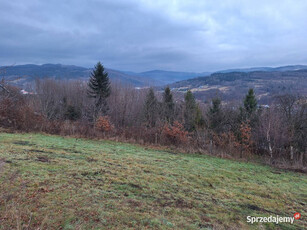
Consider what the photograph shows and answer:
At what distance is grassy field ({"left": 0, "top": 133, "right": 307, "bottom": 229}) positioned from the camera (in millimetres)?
3758

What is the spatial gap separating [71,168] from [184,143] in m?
10.7

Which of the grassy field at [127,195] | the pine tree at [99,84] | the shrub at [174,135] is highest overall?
the pine tree at [99,84]

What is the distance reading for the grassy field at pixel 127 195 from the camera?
3758 millimetres

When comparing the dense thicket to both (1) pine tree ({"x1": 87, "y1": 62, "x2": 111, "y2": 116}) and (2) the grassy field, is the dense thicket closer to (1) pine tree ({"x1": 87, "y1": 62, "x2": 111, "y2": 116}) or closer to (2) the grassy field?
(2) the grassy field

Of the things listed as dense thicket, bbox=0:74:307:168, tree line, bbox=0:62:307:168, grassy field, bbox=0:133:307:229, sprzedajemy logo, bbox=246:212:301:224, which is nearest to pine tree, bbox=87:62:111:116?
tree line, bbox=0:62:307:168

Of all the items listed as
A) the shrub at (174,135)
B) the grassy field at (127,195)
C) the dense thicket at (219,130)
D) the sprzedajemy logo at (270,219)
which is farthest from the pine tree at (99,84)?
the sprzedajemy logo at (270,219)

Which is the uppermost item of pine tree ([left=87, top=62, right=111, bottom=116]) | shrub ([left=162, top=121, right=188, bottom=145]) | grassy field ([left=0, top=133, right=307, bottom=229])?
pine tree ([left=87, top=62, right=111, bottom=116])

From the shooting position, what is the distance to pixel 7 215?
3.48 meters

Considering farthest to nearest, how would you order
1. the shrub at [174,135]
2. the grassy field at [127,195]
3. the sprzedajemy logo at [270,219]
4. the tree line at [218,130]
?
the shrub at [174,135], the tree line at [218,130], the sprzedajemy logo at [270,219], the grassy field at [127,195]

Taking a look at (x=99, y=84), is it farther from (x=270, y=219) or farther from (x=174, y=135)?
(x=270, y=219)

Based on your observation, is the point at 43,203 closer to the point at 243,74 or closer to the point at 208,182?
the point at 208,182

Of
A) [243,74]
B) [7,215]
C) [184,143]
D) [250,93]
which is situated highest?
[243,74]

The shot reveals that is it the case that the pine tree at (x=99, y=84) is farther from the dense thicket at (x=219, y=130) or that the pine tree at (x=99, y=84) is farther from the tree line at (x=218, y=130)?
the dense thicket at (x=219, y=130)

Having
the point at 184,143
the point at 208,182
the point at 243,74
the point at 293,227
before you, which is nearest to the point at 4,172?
the point at 208,182
